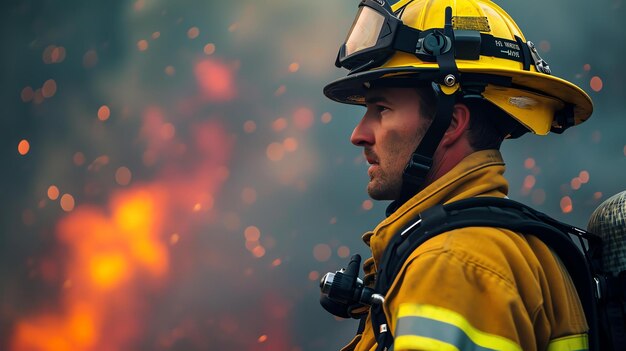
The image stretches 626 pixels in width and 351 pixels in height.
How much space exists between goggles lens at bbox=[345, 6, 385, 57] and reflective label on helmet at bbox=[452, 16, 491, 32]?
35 cm

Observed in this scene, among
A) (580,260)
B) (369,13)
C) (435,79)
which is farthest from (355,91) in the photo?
(580,260)

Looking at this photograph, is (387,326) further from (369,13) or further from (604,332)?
(369,13)

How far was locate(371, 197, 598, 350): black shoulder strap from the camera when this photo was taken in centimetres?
246

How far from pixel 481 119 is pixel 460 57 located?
12.2 inches

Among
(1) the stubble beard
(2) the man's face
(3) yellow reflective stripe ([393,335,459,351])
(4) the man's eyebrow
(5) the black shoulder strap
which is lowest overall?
(3) yellow reflective stripe ([393,335,459,351])

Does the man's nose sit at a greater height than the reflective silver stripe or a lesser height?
greater

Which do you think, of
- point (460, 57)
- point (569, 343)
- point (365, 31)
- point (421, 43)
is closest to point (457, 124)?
point (460, 57)

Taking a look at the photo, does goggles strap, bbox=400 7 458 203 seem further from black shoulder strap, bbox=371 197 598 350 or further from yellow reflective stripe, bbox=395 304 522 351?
yellow reflective stripe, bbox=395 304 522 351

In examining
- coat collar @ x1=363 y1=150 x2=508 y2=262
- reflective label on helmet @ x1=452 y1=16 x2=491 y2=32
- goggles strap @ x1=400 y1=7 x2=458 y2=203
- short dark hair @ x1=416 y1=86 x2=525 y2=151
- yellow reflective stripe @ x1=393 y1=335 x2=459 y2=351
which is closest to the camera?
yellow reflective stripe @ x1=393 y1=335 x2=459 y2=351

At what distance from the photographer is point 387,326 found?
247 centimetres

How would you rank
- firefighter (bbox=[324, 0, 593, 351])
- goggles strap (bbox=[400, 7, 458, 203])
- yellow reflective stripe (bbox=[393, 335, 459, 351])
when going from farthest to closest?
1. goggles strap (bbox=[400, 7, 458, 203])
2. firefighter (bbox=[324, 0, 593, 351])
3. yellow reflective stripe (bbox=[393, 335, 459, 351])

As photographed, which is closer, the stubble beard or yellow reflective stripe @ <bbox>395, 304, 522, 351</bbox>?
yellow reflective stripe @ <bbox>395, 304, 522, 351</bbox>

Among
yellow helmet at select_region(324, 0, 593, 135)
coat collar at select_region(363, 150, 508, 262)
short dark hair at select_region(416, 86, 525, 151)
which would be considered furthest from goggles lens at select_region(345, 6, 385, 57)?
coat collar at select_region(363, 150, 508, 262)

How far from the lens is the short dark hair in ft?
10.1
